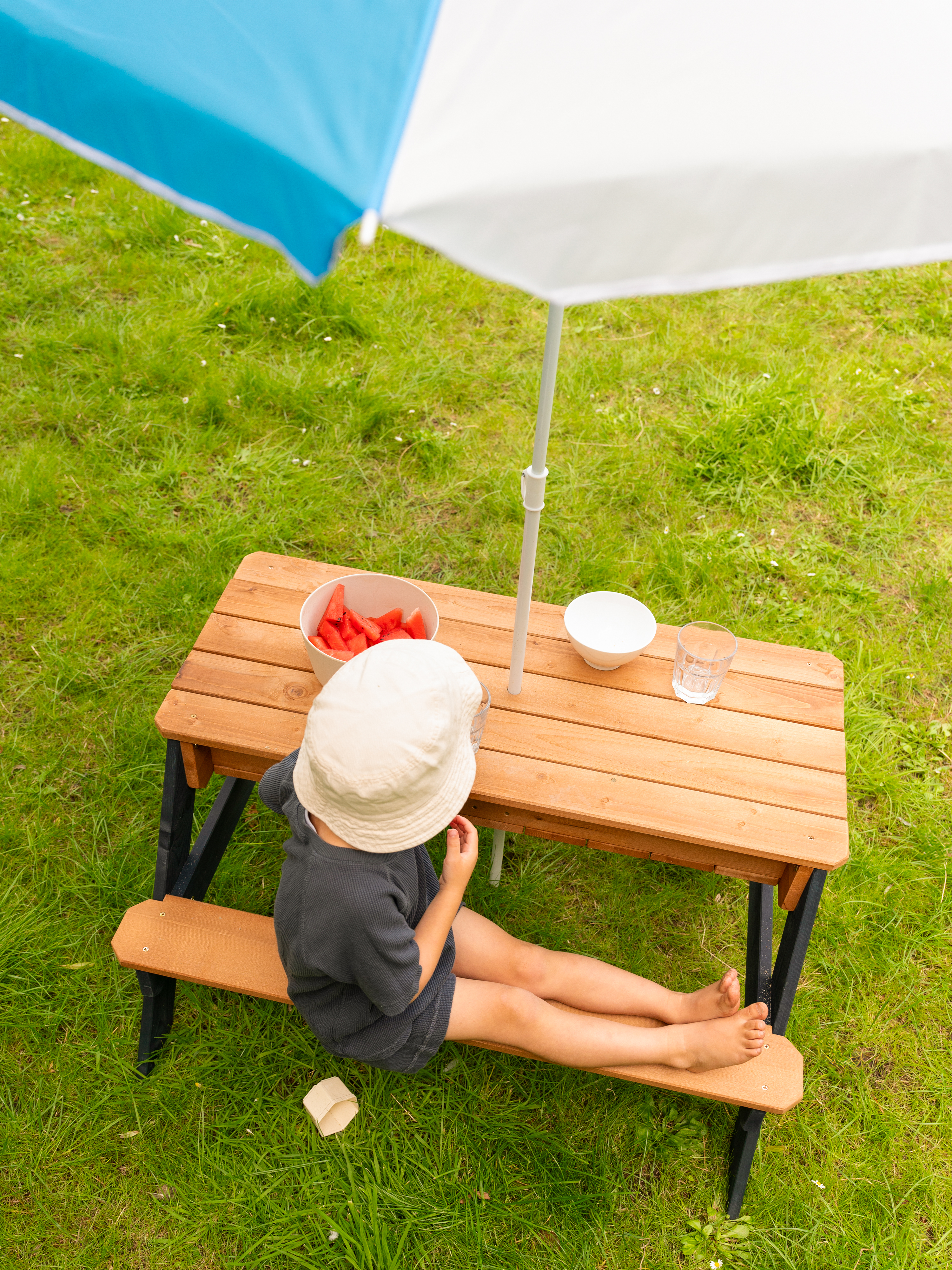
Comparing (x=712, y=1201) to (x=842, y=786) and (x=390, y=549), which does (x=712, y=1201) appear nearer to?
(x=842, y=786)

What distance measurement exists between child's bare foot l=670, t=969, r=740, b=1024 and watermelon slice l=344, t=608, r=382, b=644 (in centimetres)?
101

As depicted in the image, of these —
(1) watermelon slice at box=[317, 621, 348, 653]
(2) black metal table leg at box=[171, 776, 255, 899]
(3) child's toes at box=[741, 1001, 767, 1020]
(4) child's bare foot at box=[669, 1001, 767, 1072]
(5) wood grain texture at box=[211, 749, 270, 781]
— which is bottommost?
(2) black metal table leg at box=[171, 776, 255, 899]

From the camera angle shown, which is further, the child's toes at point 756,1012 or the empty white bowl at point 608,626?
the empty white bowl at point 608,626

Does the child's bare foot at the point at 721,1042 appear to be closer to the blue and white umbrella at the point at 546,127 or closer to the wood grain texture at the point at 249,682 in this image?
the wood grain texture at the point at 249,682

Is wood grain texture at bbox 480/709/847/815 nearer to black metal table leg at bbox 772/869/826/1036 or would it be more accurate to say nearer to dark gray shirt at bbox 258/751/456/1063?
black metal table leg at bbox 772/869/826/1036

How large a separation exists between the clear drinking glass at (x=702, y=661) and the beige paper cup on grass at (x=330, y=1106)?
47.3 inches

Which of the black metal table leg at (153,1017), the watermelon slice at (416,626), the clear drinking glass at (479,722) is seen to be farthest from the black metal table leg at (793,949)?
the black metal table leg at (153,1017)

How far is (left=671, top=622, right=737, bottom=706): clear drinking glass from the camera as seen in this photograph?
7.08 feet

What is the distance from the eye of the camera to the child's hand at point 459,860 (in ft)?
6.24

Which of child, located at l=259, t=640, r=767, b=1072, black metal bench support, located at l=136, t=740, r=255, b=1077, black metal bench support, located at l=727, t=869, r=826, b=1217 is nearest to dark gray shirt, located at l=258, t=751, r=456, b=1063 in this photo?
child, located at l=259, t=640, r=767, b=1072

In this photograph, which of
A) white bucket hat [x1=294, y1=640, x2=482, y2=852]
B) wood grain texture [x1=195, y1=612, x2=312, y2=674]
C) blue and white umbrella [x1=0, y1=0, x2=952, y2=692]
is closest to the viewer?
blue and white umbrella [x1=0, y1=0, x2=952, y2=692]

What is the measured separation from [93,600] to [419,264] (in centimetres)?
216

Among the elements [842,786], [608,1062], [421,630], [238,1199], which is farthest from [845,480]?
[238,1199]

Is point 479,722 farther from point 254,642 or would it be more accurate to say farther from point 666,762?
point 254,642
